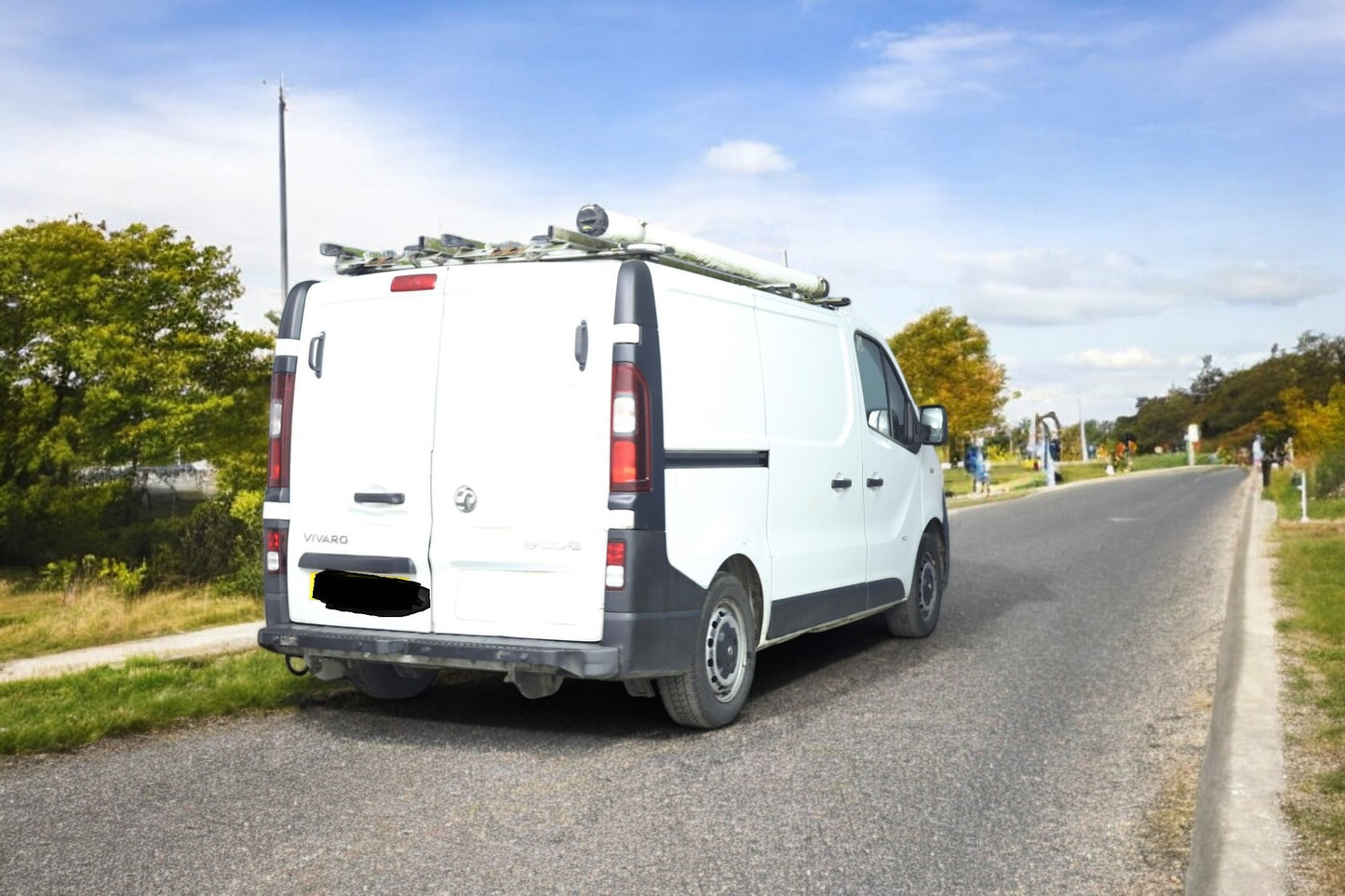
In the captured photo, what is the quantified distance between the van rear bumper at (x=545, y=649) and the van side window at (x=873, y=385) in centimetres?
269

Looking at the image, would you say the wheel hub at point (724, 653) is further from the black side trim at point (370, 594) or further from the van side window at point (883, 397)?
the van side window at point (883, 397)

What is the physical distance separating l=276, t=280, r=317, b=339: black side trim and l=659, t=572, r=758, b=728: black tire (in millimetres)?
2449

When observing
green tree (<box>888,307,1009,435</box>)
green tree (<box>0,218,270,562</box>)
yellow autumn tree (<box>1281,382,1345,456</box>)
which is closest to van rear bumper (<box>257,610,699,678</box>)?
green tree (<box>0,218,270,562</box>)

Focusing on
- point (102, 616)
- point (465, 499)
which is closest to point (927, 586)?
point (465, 499)

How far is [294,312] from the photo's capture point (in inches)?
272

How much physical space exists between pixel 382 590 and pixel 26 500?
52.6 ft

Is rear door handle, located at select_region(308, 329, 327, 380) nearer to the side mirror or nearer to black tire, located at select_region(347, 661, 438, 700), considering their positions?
black tire, located at select_region(347, 661, 438, 700)

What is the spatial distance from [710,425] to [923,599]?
366 centimetres

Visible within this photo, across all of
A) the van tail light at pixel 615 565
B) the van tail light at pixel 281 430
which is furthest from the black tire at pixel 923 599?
the van tail light at pixel 281 430

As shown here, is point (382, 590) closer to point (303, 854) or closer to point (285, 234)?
point (303, 854)

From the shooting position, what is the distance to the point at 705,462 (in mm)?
6480

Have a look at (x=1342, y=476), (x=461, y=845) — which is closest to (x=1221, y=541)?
(x=1342, y=476)

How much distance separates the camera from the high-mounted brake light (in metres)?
6.54

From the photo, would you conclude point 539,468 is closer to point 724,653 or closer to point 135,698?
point 724,653
